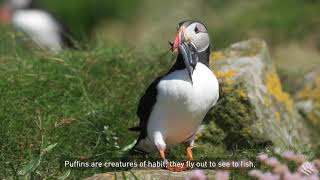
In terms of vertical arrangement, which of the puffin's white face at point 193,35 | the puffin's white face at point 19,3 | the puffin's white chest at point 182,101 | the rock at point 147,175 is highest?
the puffin's white face at point 19,3

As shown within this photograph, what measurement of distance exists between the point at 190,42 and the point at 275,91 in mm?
1599

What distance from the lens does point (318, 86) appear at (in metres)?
6.31

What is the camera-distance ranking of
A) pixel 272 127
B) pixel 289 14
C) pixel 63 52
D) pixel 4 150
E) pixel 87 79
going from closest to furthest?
pixel 4 150 → pixel 272 127 → pixel 87 79 → pixel 63 52 → pixel 289 14

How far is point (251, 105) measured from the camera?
5.17 metres

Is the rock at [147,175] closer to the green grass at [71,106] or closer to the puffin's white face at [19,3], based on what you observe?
the green grass at [71,106]

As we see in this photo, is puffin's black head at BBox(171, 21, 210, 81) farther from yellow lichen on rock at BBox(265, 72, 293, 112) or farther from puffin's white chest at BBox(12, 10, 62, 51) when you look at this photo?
puffin's white chest at BBox(12, 10, 62, 51)

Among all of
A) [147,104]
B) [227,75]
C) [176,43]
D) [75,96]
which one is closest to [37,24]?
[75,96]

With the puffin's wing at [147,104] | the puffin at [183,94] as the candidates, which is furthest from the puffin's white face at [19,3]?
the puffin at [183,94]

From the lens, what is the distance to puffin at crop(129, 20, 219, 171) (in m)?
4.09

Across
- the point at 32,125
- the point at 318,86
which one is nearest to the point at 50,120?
the point at 32,125

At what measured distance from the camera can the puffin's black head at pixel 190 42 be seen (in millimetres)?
4129

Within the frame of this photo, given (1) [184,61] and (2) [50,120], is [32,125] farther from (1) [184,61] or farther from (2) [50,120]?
(1) [184,61]

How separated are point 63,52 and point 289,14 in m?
4.07

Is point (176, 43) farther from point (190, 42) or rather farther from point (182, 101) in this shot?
point (182, 101)
